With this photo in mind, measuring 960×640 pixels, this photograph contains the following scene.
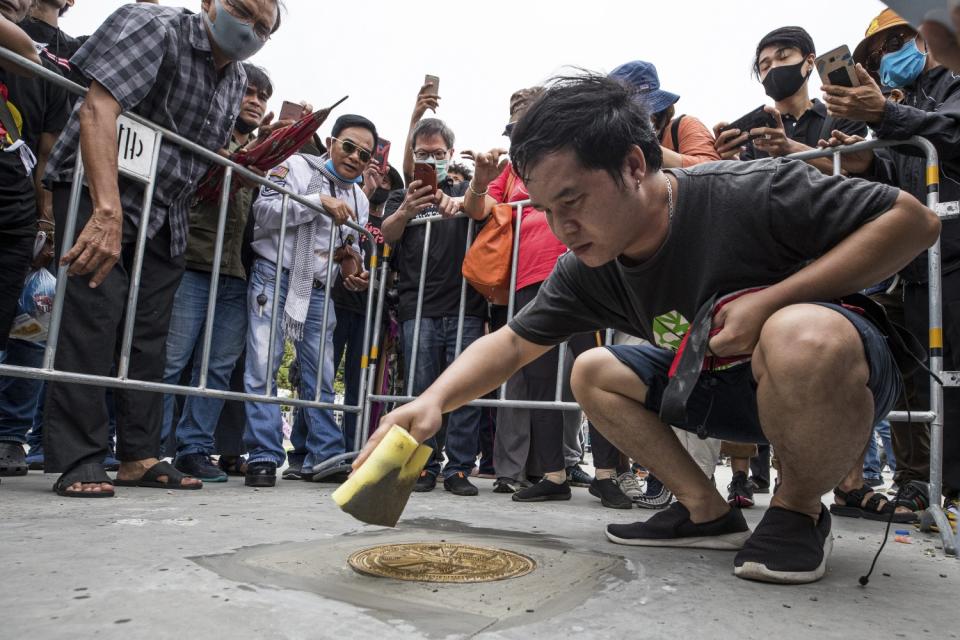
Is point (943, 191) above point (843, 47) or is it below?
below

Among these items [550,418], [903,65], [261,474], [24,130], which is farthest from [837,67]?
[24,130]

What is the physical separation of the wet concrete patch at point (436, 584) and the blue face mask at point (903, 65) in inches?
110

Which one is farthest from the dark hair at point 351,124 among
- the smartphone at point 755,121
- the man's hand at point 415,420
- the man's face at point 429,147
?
the man's hand at point 415,420

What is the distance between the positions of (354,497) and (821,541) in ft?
3.65

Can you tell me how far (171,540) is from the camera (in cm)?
167

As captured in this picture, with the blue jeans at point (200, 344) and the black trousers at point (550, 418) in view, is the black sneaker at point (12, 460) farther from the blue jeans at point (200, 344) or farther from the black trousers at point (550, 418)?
the black trousers at point (550, 418)

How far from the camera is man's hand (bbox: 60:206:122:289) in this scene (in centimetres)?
238

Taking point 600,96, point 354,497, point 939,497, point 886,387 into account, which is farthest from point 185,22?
point 939,497

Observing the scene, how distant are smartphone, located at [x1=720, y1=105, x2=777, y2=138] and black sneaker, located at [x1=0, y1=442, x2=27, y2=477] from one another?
365 centimetres

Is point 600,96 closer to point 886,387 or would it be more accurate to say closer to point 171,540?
point 886,387

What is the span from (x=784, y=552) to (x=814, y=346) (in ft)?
1.56

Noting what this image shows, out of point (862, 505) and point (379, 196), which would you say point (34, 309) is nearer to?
point (379, 196)

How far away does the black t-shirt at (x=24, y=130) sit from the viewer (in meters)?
2.80

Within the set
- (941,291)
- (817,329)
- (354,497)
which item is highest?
(941,291)
